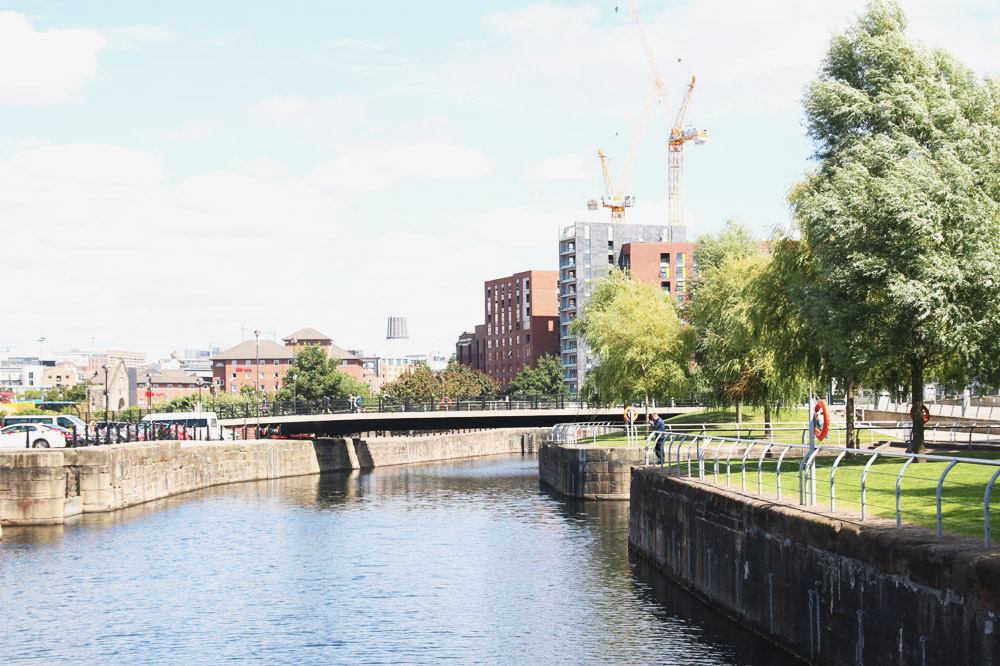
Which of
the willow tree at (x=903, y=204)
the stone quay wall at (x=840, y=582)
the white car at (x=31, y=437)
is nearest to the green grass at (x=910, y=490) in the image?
the stone quay wall at (x=840, y=582)

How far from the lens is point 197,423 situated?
74.9m

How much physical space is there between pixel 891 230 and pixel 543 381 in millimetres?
136484

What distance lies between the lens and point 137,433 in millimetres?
59969

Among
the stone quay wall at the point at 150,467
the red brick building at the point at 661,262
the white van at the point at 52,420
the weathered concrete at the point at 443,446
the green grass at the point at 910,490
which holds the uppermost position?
the red brick building at the point at 661,262

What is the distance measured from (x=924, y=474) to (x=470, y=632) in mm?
11997

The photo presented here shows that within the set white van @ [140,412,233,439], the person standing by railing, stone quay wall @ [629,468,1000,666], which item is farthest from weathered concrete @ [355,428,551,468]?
stone quay wall @ [629,468,1000,666]

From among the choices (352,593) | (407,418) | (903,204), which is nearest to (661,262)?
(407,418)

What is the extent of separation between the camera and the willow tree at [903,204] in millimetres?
27906

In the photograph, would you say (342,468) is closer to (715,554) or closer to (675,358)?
(675,358)

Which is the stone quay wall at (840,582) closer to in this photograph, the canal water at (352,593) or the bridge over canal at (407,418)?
the canal water at (352,593)

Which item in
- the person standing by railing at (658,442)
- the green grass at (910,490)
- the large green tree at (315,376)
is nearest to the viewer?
the green grass at (910,490)

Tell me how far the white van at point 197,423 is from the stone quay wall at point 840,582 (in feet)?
172

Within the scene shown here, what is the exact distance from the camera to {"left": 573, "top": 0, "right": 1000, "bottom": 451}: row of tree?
91.8ft

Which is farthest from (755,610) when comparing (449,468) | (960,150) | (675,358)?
(449,468)
